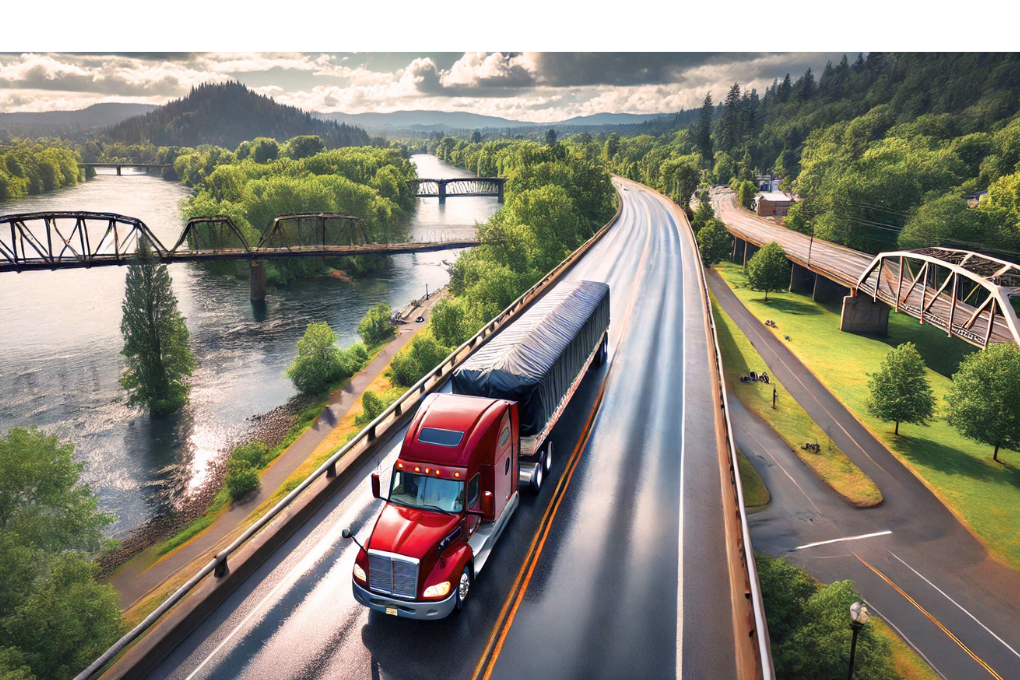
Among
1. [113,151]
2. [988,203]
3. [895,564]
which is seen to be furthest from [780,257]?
[113,151]

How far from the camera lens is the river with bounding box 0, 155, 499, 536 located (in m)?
41.5

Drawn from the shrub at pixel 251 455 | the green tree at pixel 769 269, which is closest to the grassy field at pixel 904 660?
the shrub at pixel 251 455

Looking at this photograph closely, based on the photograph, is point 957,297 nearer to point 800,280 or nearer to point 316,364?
point 800,280

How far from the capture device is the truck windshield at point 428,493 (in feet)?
48.1

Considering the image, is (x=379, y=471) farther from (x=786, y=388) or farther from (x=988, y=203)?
(x=988, y=203)

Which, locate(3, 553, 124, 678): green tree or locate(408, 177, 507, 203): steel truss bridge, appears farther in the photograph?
locate(408, 177, 507, 203): steel truss bridge

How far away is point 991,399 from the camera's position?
1601 inches

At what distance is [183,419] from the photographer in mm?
47938

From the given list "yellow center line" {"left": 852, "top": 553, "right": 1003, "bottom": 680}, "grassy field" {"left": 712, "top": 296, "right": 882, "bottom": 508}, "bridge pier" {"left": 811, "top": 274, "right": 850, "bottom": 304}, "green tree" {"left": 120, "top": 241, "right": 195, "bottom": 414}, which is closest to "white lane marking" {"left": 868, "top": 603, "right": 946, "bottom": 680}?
"yellow center line" {"left": 852, "top": 553, "right": 1003, "bottom": 680}

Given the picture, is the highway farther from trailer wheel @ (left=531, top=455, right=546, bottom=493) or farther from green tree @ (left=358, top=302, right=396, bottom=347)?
green tree @ (left=358, top=302, right=396, bottom=347)

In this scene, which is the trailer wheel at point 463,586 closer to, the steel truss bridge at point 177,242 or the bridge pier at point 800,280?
the steel truss bridge at point 177,242

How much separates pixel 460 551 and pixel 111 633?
1801 cm

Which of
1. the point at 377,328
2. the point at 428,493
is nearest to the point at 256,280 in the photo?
the point at 377,328

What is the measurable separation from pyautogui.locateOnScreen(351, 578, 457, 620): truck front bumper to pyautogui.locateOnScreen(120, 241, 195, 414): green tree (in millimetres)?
43168
